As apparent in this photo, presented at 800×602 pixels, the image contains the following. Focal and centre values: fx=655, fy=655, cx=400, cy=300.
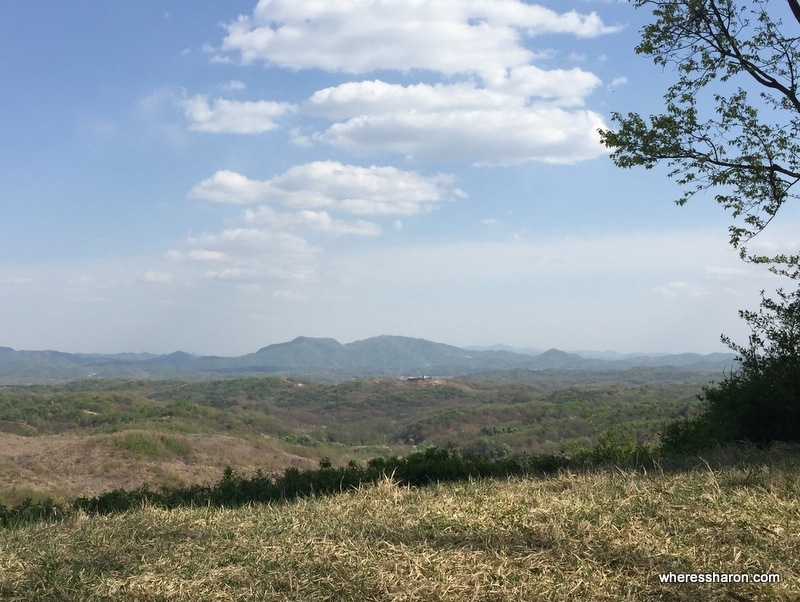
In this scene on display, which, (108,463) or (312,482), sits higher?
(312,482)

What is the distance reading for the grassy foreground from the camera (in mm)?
3578

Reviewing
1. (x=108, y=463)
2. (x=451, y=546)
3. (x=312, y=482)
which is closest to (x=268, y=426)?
(x=108, y=463)

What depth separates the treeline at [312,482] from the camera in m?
6.86

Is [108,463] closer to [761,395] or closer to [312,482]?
[312,482]

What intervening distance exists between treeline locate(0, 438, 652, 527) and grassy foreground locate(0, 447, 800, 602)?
0.90 metres

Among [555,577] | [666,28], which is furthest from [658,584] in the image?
[666,28]

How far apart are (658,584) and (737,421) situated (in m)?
5.79

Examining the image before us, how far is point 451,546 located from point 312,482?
11.9 ft

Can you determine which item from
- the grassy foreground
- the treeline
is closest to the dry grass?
the treeline

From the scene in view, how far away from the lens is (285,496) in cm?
714

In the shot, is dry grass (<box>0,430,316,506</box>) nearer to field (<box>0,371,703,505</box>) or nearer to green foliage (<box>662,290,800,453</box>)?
field (<box>0,371,703,505</box>)

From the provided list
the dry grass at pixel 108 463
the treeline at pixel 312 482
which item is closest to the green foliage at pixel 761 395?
the treeline at pixel 312 482

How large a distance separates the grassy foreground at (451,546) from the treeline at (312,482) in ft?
2.96

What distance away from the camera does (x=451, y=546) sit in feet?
13.8
